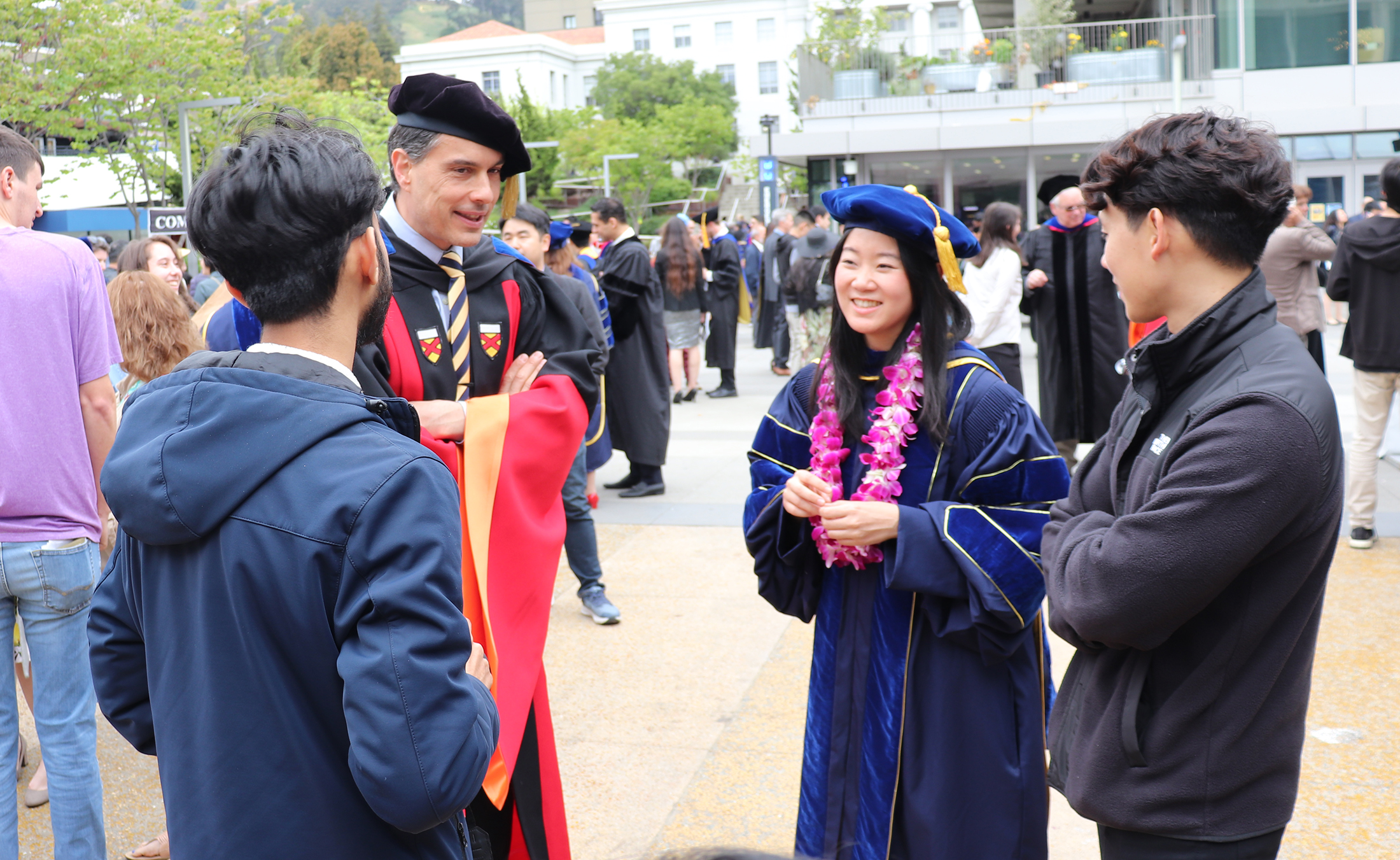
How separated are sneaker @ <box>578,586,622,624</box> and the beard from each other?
3.86 metres

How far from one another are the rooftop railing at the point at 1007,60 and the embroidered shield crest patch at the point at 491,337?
22.1 metres

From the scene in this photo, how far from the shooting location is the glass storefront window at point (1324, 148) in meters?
21.6

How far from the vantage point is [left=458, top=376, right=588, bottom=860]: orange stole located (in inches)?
98.0

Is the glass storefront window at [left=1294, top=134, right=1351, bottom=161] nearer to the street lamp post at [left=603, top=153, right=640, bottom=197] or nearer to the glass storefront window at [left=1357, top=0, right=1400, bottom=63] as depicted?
the glass storefront window at [left=1357, top=0, right=1400, bottom=63]

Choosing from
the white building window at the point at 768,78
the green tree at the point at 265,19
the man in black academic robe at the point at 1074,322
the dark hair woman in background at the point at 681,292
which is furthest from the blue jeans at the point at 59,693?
the white building window at the point at 768,78

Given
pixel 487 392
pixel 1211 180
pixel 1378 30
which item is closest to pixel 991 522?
pixel 1211 180

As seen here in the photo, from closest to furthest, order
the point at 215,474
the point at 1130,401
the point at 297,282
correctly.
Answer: the point at 215,474
the point at 297,282
the point at 1130,401

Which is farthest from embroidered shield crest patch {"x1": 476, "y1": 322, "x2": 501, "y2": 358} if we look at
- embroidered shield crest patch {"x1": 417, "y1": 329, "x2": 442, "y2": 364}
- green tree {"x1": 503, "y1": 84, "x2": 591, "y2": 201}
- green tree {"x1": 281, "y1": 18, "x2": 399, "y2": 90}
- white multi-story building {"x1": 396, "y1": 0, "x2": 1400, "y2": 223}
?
green tree {"x1": 281, "y1": 18, "x2": 399, "y2": 90}

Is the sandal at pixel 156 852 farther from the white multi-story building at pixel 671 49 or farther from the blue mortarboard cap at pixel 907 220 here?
the white multi-story building at pixel 671 49

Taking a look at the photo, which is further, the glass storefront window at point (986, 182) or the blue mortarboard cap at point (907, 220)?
the glass storefront window at point (986, 182)

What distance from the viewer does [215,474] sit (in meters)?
1.43

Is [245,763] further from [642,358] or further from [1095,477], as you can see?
[642,358]

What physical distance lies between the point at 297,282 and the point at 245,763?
0.65m

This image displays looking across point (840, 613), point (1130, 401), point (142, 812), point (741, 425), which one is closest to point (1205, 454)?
point (1130, 401)
